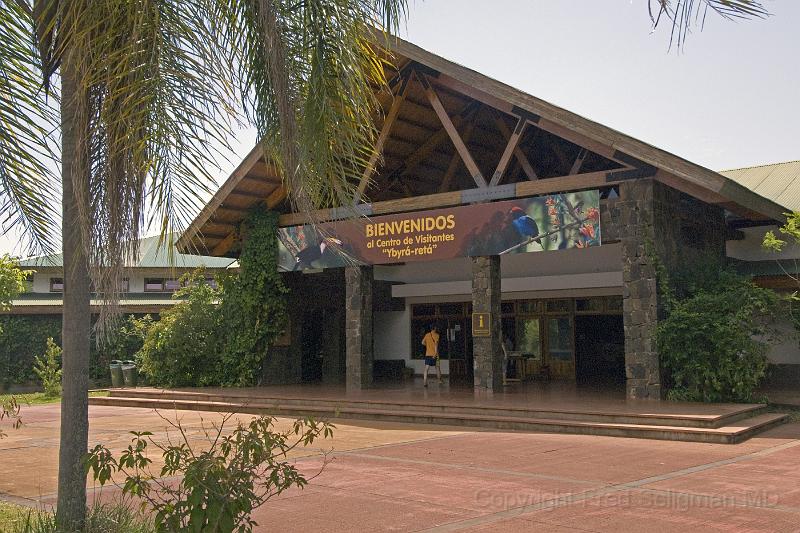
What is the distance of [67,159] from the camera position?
521 cm

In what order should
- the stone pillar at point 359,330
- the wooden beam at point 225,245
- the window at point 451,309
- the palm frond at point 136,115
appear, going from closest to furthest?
the palm frond at point 136,115 < the stone pillar at point 359,330 < the wooden beam at point 225,245 < the window at point 451,309

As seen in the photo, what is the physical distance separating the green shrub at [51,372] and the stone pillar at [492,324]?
12.9m

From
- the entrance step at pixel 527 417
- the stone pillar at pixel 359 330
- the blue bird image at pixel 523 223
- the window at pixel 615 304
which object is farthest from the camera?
the window at pixel 615 304

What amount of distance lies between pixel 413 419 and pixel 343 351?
31.3 feet

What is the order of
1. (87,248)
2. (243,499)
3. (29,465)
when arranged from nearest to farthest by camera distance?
(243,499), (87,248), (29,465)

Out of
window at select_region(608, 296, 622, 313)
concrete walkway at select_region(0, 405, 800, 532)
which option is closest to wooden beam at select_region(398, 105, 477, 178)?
window at select_region(608, 296, 622, 313)

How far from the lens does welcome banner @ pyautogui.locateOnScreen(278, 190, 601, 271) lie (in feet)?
47.5

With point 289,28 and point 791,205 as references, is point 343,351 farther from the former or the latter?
point 289,28

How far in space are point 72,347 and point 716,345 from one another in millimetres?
11153

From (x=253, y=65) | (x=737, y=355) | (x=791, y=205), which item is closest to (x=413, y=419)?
(x=737, y=355)

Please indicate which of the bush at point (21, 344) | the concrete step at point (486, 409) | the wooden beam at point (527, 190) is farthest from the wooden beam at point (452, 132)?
the bush at point (21, 344)

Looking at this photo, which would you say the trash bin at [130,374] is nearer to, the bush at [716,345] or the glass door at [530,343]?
the glass door at [530,343]

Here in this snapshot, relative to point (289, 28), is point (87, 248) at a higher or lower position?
lower

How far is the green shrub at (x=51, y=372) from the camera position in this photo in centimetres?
2190
